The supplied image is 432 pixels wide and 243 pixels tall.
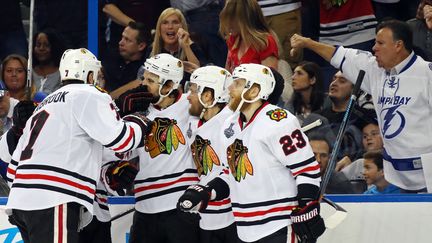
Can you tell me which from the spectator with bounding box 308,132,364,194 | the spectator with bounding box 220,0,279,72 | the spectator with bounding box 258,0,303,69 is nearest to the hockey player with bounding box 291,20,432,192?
the spectator with bounding box 308,132,364,194

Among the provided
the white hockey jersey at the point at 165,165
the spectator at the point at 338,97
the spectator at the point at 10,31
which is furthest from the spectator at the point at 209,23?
the white hockey jersey at the point at 165,165

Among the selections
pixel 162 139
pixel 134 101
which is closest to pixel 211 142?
pixel 162 139

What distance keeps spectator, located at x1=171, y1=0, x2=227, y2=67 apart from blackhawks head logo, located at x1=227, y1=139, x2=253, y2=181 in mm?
2216

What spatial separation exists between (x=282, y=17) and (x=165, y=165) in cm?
182

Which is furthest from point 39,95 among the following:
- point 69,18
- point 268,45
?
point 268,45

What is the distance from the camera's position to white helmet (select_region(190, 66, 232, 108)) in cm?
688

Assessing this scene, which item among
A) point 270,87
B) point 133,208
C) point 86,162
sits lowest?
point 133,208

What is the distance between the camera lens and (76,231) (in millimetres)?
6418

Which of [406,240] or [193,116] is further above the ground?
[193,116]

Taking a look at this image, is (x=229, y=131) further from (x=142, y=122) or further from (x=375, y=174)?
(x=375, y=174)

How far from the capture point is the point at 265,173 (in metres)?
6.15

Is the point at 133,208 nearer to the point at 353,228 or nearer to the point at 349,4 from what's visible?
the point at 353,228

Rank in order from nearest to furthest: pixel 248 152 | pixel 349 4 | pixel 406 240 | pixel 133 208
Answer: pixel 248 152 < pixel 406 240 < pixel 133 208 < pixel 349 4

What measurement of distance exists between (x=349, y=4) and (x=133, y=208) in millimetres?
2186
